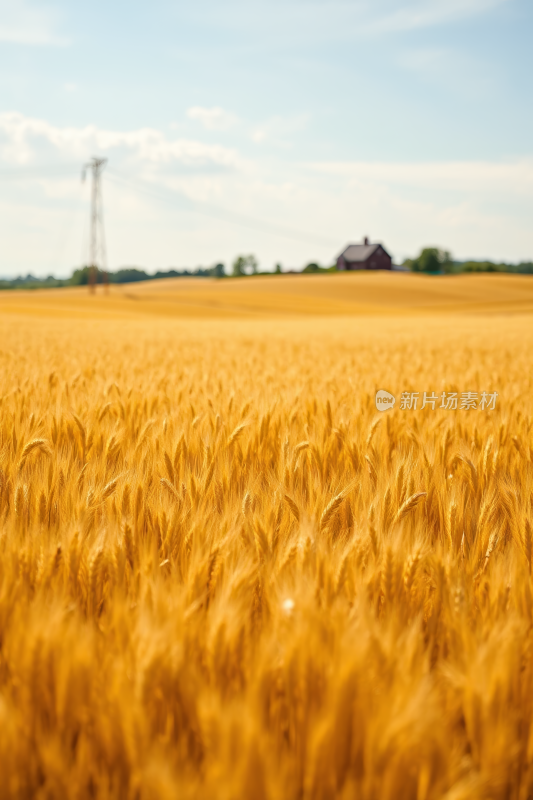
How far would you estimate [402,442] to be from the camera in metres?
2.55

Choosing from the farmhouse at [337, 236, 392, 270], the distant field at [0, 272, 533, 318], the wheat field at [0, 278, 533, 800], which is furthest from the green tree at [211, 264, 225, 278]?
the wheat field at [0, 278, 533, 800]

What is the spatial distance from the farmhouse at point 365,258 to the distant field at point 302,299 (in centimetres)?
3944

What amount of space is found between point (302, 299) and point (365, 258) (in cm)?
6075

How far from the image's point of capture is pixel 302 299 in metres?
47.3

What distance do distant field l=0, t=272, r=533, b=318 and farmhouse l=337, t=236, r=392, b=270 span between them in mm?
39436

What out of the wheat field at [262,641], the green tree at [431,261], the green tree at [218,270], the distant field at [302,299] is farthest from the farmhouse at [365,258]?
the wheat field at [262,641]

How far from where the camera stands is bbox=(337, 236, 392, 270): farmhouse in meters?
104

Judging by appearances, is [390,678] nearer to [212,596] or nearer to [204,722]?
[204,722]

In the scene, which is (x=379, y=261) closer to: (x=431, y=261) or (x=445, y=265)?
(x=431, y=261)

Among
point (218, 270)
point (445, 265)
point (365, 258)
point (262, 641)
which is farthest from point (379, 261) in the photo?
point (262, 641)

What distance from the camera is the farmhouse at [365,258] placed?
104 metres

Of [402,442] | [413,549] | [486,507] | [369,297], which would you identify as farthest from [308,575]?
[369,297]

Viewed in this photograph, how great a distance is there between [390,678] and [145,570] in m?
0.50

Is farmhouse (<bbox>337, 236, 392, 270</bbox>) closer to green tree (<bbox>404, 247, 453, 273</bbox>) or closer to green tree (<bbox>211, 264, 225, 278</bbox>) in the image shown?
green tree (<bbox>404, 247, 453, 273</bbox>)
